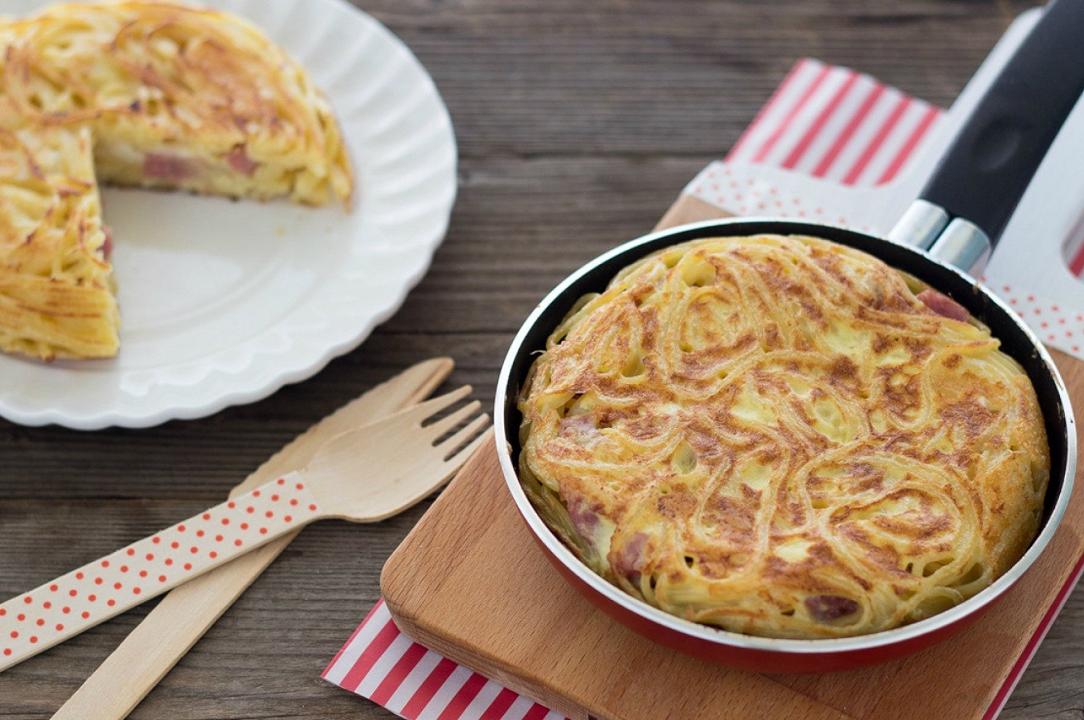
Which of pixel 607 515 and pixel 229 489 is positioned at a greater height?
pixel 607 515

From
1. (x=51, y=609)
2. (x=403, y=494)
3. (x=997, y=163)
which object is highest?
(x=997, y=163)

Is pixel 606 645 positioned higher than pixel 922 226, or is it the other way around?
pixel 922 226

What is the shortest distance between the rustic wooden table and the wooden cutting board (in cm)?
27

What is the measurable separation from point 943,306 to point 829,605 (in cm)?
74

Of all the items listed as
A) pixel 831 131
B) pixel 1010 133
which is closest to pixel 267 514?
pixel 1010 133

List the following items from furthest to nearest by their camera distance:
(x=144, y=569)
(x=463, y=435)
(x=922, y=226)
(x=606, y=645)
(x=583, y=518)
→ (x=463, y=435) < (x=922, y=226) < (x=144, y=569) < (x=606, y=645) < (x=583, y=518)

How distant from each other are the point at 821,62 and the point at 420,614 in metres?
2.50

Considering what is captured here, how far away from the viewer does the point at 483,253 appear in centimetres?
329

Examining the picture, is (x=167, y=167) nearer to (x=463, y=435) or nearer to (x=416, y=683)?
(x=463, y=435)

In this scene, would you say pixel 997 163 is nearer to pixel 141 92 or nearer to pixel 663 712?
pixel 663 712

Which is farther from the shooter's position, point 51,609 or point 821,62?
point 821,62

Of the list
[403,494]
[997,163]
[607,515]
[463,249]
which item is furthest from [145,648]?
[997,163]

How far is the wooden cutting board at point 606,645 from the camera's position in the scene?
2092mm

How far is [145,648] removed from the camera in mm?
2369
